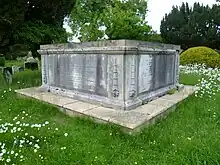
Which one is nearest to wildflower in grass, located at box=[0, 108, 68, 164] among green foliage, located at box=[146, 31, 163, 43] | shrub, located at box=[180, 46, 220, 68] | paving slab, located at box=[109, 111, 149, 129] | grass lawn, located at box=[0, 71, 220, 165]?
grass lawn, located at box=[0, 71, 220, 165]

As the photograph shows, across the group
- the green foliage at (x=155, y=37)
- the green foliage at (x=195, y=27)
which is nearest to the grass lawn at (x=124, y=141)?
the green foliage at (x=195, y=27)

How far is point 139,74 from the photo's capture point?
15.0ft

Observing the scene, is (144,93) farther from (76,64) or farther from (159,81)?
(76,64)

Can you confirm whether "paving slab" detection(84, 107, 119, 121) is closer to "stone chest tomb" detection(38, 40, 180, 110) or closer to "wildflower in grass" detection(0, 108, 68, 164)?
"stone chest tomb" detection(38, 40, 180, 110)

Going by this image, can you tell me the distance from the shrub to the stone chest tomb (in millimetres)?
7790

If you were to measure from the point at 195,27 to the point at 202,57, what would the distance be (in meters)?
9.90

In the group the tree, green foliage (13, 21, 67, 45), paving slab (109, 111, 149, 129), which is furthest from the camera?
green foliage (13, 21, 67, 45)

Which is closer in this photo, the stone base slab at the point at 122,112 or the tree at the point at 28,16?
the stone base slab at the point at 122,112

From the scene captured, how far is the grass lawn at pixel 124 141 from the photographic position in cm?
277

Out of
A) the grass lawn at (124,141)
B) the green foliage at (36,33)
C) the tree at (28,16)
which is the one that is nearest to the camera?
the grass lawn at (124,141)

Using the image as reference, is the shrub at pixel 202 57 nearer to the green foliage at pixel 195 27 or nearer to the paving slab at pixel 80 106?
the green foliage at pixel 195 27

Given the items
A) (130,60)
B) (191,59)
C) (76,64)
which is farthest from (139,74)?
(191,59)

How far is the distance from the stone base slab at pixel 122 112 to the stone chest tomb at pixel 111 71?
0.18 m

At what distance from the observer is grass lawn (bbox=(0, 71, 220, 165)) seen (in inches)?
109
